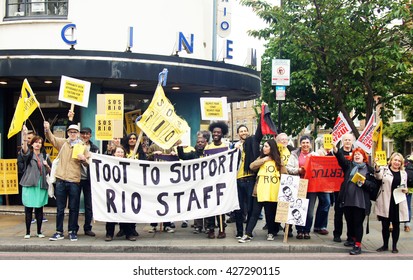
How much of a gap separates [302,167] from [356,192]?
134cm

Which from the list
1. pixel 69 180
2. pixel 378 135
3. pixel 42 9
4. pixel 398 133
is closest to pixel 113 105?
pixel 69 180

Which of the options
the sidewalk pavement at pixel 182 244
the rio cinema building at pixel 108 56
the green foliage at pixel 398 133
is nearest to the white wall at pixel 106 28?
the rio cinema building at pixel 108 56

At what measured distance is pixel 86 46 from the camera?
12.9m

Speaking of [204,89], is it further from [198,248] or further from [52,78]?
[198,248]

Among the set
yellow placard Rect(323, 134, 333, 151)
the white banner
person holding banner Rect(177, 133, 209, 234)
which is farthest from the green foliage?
the white banner

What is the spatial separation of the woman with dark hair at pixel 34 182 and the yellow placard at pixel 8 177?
9.43 feet

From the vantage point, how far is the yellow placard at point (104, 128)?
10344 millimetres

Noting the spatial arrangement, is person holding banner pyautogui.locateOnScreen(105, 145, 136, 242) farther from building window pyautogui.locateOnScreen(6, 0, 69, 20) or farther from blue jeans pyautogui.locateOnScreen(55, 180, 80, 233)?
building window pyautogui.locateOnScreen(6, 0, 69, 20)

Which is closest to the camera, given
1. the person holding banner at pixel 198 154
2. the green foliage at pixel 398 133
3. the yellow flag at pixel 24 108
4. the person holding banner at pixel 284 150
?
the yellow flag at pixel 24 108

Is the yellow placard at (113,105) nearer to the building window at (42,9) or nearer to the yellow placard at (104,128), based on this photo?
the yellow placard at (104,128)

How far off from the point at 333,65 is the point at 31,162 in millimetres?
8648

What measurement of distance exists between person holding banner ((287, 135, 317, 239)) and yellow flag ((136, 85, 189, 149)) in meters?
2.10

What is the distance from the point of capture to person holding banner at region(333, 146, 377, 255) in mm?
8508

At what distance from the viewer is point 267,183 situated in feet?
30.3
